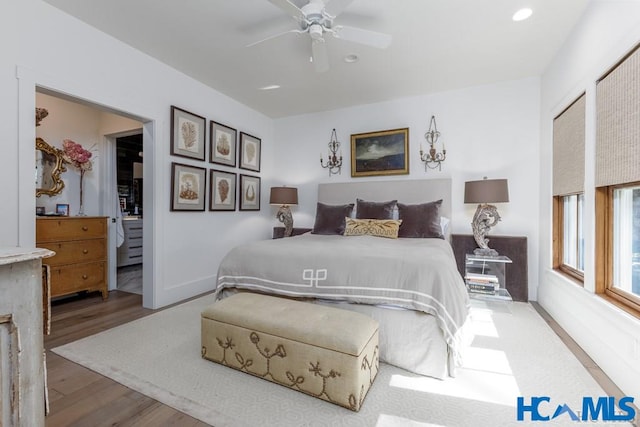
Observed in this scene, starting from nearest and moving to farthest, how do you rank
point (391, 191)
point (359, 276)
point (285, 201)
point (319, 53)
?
point (359, 276) → point (319, 53) → point (391, 191) → point (285, 201)

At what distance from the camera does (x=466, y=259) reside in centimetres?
346

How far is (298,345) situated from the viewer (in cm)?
170

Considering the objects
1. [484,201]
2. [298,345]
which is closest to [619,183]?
[484,201]

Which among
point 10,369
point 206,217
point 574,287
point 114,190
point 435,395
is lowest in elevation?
point 435,395

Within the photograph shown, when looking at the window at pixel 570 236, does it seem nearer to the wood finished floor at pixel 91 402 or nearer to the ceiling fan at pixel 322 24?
the ceiling fan at pixel 322 24

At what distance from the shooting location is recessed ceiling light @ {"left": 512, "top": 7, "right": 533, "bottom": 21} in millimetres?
2330

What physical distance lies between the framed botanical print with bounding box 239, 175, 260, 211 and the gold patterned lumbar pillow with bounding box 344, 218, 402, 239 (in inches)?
69.7

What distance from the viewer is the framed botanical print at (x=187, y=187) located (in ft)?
11.1

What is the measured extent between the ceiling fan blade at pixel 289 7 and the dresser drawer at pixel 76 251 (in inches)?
133

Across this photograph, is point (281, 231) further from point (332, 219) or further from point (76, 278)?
point (76, 278)

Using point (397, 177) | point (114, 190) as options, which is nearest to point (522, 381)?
point (397, 177)

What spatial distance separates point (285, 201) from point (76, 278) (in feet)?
8.95

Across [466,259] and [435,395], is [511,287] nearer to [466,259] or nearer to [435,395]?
[466,259]

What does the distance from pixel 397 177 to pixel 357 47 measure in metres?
1.97
